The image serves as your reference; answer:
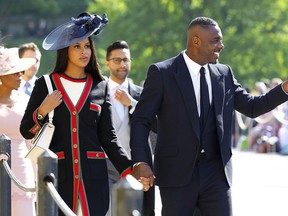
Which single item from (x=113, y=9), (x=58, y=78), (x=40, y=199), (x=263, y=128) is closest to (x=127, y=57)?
(x=58, y=78)

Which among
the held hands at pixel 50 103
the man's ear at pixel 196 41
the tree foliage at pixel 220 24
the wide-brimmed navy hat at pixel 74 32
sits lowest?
the held hands at pixel 50 103

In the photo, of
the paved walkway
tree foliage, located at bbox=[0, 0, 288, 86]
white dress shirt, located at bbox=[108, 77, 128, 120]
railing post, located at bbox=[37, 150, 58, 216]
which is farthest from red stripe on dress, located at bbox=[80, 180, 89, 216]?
tree foliage, located at bbox=[0, 0, 288, 86]

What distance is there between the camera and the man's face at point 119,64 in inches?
398

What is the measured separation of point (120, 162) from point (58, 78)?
744mm

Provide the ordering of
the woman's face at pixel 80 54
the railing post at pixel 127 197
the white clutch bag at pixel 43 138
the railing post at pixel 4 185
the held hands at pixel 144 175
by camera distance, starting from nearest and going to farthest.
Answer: the railing post at pixel 127 197 < the held hands at pixel 144 175 < the white clutch bag at pixel 43 138 < the woman's face at pixel 80 54 < the railing post at pixel 4 185

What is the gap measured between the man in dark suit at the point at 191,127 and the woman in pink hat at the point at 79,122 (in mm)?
273

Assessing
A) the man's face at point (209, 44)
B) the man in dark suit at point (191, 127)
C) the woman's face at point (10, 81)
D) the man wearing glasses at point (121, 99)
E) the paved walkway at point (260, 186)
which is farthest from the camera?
the paved walkway at point (260, 186)

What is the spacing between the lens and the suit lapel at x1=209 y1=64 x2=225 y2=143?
7.36m

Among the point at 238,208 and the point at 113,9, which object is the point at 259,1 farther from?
the point at 238,208

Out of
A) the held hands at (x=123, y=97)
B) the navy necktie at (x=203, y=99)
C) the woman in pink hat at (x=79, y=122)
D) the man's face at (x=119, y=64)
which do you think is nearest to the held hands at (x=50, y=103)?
the woman in pink hat at (x=79, y=122)

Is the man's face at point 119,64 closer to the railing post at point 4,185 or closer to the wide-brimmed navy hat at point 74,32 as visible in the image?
the wide-brimmed navy hat at point 74,32

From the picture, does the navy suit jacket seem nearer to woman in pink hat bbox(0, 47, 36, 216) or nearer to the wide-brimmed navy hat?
the wide-brimmed navy hat

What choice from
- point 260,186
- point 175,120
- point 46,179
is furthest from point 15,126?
point 260,186

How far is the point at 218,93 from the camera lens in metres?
7.48
